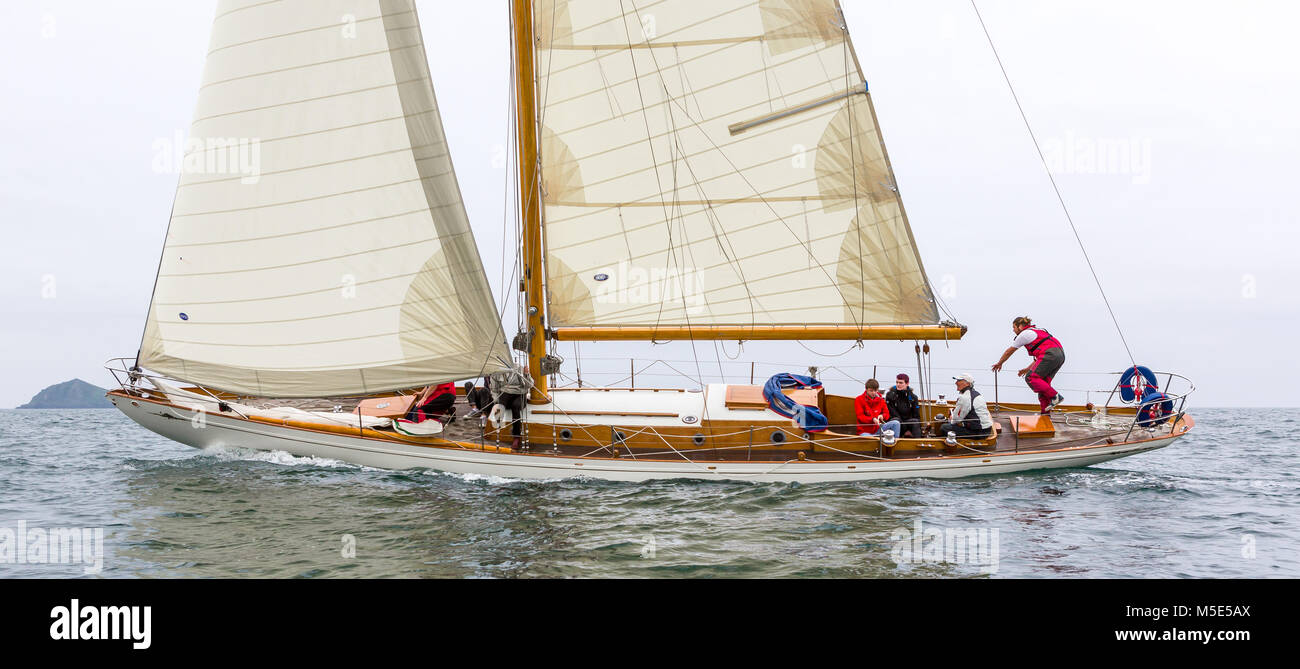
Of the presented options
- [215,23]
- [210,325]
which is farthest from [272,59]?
[210,325]

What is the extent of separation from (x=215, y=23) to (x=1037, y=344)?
48.8ft

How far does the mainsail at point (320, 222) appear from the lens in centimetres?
1266

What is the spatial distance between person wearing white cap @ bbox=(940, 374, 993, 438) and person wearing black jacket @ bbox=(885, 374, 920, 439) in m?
0.50

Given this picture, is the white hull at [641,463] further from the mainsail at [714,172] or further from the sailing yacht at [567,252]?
the mainsail at [714,172]

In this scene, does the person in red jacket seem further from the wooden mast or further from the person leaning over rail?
the wooden mast

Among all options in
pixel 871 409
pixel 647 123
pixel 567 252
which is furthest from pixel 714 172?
pixel 871 409

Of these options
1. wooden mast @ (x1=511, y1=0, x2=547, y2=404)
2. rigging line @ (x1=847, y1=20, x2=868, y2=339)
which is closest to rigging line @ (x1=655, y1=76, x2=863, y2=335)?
rigging line @ (x1=847, y1=20, x2=868, y2=339)

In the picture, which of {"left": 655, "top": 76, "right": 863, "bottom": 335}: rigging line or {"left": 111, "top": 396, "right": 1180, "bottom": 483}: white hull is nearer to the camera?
{"left": 111, "top": 396, "right": 1180, "bottom": 483}: white hull

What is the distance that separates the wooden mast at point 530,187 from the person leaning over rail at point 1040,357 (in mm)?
8159

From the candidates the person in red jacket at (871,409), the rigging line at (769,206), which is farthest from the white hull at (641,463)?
the rigging line at (769,206)

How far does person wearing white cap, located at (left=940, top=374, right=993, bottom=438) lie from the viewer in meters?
13.8

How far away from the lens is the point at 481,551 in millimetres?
9547

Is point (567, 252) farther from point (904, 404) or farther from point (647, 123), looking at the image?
point (904, 404)

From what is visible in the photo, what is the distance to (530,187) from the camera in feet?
46.4
